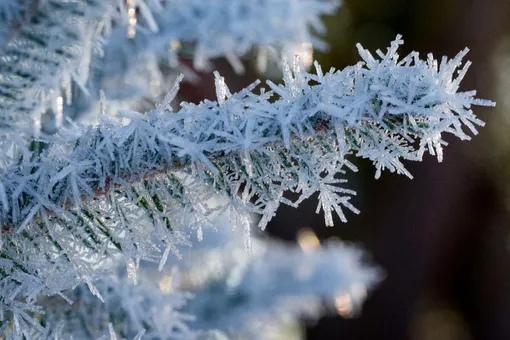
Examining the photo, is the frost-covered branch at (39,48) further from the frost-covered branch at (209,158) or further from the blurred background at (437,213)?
the blurred background at (437,213)

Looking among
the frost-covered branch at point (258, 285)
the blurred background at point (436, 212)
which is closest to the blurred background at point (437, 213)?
the blurred background at point (436, 212)

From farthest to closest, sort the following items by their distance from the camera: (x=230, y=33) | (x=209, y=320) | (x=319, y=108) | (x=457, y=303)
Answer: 1. (x=457, y=303)
2. (x=209, y=320)
3. (x=230, y=33)
4. (x=319, y=108)

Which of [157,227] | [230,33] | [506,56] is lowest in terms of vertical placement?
[157,227]

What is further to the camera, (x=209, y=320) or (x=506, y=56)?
(x=506, y=56)

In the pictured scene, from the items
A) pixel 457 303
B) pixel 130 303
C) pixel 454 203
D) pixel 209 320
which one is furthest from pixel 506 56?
pixel 130 303

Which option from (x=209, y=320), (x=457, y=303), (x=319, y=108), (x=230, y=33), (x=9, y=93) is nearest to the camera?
(x=319, y=108)

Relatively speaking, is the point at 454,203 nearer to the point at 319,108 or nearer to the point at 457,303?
the point at 457,303

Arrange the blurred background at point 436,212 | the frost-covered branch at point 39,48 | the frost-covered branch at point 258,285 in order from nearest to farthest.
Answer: the frost-covered branch at point 39,48 → the frost-covered branch at point 258,285 → the blurred background at point 436,212
